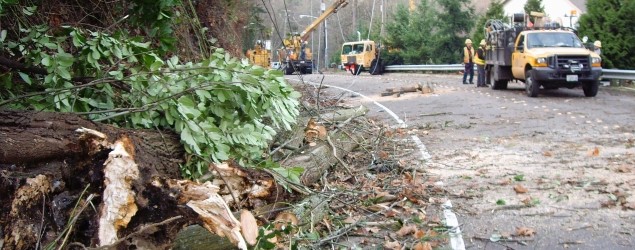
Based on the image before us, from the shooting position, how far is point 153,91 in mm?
5453

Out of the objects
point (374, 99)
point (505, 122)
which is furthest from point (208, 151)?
point (374, 99)

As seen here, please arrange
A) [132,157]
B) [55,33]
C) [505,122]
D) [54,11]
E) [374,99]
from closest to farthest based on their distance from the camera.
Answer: [132,157] < [55,33] < [54,11] < [505,122] < [374,99]

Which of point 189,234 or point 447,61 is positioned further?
point 447,61

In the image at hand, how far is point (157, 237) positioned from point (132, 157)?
22.5 inches

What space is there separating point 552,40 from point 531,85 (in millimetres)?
1778

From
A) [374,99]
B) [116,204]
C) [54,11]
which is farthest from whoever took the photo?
[374,99]

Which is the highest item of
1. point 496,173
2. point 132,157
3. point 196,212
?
point 132,157

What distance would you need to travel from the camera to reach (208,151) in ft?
17.3

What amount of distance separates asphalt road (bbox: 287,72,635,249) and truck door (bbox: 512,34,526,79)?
133 inches

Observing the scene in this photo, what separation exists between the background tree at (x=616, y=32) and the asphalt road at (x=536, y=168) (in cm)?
902

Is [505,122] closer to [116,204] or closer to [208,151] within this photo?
[208,151]

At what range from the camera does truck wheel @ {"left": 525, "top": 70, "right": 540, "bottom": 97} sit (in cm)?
1991

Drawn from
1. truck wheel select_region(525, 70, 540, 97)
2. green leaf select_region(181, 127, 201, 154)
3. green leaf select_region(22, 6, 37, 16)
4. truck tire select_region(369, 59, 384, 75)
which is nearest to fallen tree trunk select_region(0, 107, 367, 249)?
green leaf select_region(181, 127, 201, 154)

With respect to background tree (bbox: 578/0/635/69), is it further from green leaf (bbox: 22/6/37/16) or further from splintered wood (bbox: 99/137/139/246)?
splintered wood (bbox: 99/137/139/246)
